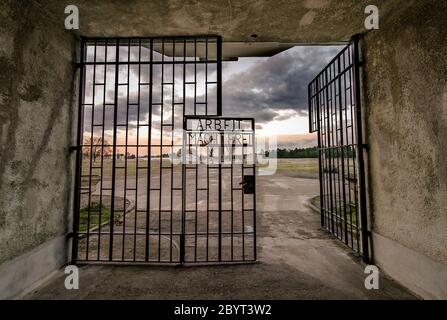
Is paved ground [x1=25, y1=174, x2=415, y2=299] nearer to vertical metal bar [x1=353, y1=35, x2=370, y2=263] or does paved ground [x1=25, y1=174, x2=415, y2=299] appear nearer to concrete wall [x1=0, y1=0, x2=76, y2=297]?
vertical metal bar [x1=353, y1=35, x2=370, y2=263]

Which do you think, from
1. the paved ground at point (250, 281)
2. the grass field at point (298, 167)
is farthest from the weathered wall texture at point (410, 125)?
the grass field at point (298, 167)

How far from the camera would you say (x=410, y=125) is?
310cm

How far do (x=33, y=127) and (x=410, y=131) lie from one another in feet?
17.2

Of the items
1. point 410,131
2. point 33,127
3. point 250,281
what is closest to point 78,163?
point 33,127

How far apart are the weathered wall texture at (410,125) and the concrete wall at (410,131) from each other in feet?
0.04

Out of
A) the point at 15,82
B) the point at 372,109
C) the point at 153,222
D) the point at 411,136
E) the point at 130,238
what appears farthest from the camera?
the point at 153,222

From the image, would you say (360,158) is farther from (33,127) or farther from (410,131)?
(33,127)

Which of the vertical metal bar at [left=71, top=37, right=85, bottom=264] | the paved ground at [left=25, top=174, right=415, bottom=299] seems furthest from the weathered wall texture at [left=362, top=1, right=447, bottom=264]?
the vertical metal bar at [left=71, top=37, right=85, bottom=264]

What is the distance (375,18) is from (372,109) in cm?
139

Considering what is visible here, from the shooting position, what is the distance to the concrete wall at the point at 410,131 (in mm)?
2680
